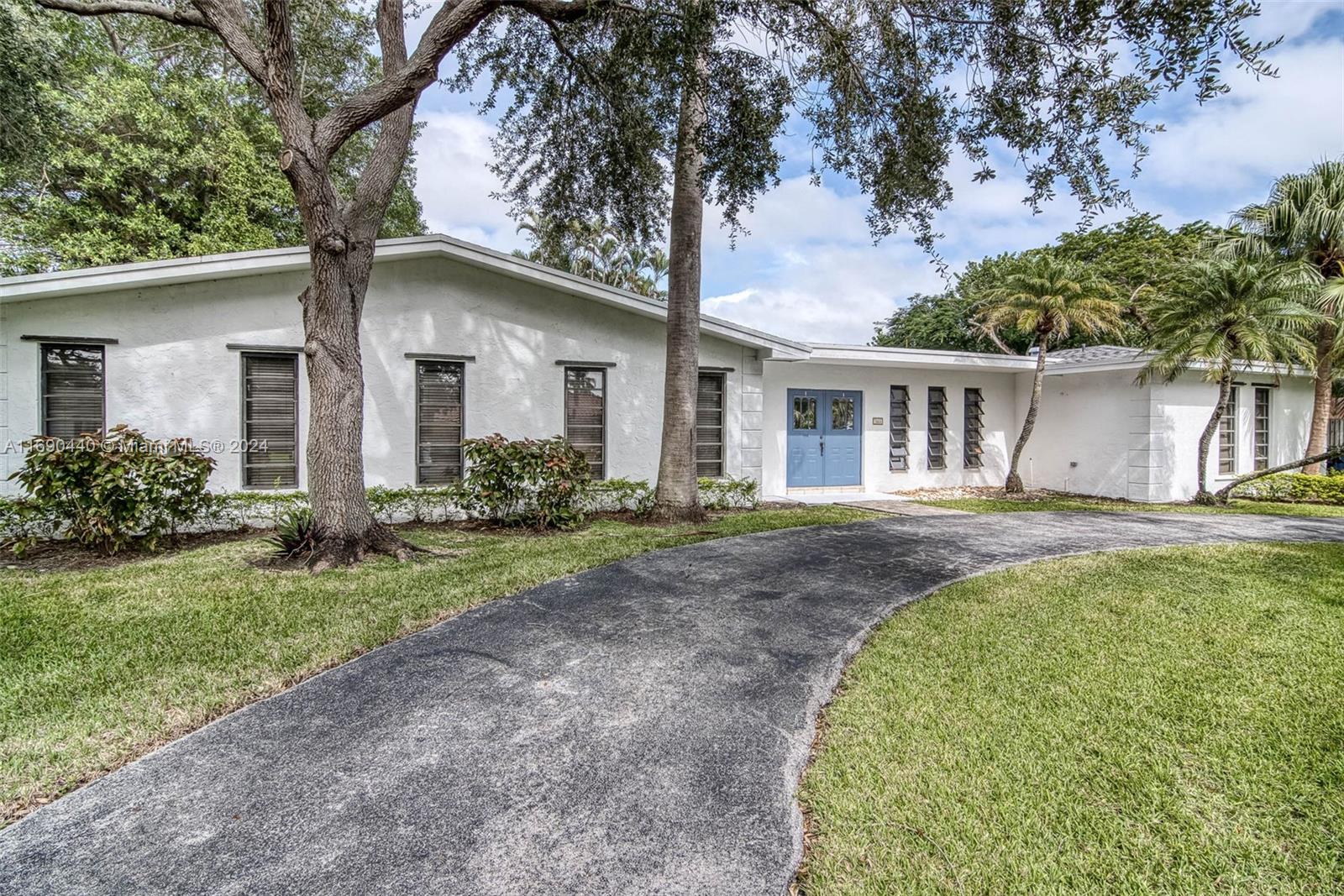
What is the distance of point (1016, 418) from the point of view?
45.6 ft

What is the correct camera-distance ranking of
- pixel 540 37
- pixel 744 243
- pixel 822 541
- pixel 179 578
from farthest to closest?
pixel 744 243
pixel 540 37
pixel 822 541
pixel 179 578

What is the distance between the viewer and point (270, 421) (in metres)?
7.86

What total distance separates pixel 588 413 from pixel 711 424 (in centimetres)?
209

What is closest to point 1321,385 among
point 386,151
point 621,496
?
point 621,496

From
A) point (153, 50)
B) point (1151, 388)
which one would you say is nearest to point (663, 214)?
point (1151, 388)

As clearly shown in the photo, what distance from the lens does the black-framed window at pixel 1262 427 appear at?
13.5 meters

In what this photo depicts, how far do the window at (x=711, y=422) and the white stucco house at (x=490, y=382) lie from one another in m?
0.03

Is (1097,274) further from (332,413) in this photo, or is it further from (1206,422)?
(332,413)

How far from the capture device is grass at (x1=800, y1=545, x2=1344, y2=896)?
200 cm

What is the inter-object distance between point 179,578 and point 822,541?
644cm

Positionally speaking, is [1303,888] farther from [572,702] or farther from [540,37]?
[540,37]

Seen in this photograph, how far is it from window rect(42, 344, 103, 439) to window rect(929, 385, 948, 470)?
14223 millimetres

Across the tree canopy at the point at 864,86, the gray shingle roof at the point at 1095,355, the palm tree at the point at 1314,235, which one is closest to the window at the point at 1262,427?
the palm tree at the point at 1314,235

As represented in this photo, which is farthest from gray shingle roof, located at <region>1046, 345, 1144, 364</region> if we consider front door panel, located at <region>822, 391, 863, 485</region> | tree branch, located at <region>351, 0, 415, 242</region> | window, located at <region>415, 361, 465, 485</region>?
tree branch, located at <region>351, 0, 415, 242</region>
